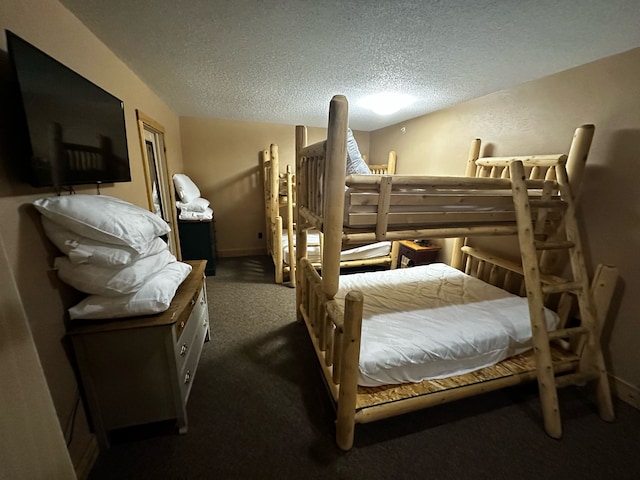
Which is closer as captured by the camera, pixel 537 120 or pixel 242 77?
pixel 537 120

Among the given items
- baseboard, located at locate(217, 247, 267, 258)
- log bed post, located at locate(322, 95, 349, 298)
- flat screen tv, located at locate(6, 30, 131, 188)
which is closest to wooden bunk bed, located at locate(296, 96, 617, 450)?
log bed post, located at locate(322, 95, 349, 298)

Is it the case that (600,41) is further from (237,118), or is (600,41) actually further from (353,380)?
(237,118)

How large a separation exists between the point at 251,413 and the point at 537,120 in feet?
10.1

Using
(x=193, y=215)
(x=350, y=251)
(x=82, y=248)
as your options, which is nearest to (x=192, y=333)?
(x=82, y=248)

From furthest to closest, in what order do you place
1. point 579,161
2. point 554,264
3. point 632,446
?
point 554,264, point 579,161, point 632,446

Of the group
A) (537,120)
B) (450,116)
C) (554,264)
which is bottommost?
(554,264)

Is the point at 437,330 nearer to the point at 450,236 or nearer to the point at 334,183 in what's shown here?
the point at 450,236

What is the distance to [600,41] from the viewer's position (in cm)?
145

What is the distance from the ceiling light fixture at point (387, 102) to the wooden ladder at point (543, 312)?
5.00 ft

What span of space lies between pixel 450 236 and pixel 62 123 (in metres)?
2.19

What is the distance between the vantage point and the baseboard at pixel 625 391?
5.22 feet

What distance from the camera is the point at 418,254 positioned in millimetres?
3066

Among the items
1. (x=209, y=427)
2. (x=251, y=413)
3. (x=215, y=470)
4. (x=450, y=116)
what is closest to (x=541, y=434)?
(x=251, y=413)

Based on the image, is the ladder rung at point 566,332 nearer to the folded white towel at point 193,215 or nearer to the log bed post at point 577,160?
the log bed post at point 577,160
